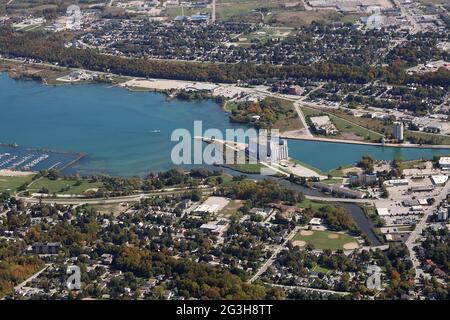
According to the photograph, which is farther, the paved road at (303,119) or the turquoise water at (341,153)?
the paved road at (303,119)

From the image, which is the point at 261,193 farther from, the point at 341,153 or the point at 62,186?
the point at 62,186

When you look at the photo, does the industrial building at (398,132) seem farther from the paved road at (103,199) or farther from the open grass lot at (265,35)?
the open grass lot at (265,35)

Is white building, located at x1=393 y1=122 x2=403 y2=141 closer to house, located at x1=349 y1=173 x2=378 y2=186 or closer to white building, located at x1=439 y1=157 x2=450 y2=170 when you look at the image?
A: white building, located at x1=439 y1=157 x2=450 y2=170

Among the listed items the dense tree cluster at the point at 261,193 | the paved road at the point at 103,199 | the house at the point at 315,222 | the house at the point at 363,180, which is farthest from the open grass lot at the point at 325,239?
the paved road at the point at 103,199

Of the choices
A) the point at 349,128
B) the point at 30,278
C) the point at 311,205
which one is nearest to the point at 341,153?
the point at 349,128

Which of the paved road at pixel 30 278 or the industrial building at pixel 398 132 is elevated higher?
the industrial building at pixel 398 132

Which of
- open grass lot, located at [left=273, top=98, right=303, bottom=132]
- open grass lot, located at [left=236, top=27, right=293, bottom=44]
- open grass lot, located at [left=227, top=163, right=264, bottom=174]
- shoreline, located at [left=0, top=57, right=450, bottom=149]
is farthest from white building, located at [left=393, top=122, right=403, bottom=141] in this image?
open grass lot, located at [left=236, top=27, right=293, bottom=44]

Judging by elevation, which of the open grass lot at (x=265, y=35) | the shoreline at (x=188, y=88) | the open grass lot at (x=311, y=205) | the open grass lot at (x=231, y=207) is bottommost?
the open grass lot at (x=231, y=207)

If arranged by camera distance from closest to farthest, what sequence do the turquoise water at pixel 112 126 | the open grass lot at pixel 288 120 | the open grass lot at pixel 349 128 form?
the turquoise water at pixel 112 126 < the open grass lot at pixel 349 128 < the open grass lot at pixel 288 120
